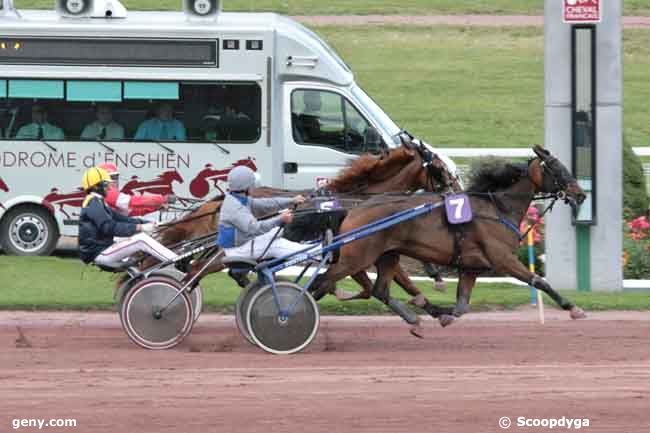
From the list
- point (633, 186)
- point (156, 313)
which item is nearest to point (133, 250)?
point (156, 313)

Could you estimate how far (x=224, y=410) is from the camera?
984 cm

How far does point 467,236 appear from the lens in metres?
12.5

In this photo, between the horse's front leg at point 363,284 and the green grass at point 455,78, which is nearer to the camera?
the horse's front leg at point 363,284

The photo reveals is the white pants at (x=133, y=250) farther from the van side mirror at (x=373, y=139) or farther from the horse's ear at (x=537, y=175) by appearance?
the van side mirror at (x=373, y=139)

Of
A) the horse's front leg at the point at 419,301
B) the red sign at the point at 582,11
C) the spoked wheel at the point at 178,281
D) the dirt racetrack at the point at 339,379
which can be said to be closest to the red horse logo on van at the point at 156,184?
the dirt racetrack at the point at 339,379

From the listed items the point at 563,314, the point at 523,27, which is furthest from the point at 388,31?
the point at 563,314

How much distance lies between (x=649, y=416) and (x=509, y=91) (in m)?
23.4

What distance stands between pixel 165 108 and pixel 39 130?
1603mm

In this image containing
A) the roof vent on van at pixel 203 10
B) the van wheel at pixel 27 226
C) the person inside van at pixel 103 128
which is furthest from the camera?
the van wheel at pixel 27 226

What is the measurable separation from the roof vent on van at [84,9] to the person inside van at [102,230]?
5.36 metres

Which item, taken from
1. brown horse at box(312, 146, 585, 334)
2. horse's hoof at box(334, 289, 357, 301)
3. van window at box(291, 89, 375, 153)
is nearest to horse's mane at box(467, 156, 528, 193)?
brown horse at box(312, 146, 585, 334)

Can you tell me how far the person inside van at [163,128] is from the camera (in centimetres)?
1766

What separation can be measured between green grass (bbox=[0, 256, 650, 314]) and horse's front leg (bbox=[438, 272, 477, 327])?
2112 mm

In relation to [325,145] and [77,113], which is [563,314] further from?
[77,113]
